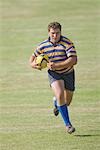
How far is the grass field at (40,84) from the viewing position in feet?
36.9

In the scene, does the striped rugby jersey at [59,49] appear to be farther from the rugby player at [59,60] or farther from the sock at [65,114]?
the sock at [65,114]

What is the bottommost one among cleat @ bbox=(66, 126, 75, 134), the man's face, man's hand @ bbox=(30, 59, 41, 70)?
cleat @ bbox=(66, 126, 75, 134)

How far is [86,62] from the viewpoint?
2016cm

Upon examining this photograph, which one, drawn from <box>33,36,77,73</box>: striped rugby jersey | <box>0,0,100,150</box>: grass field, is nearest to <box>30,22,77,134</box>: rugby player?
<box>33,36,77,73</box>: striped rugby jersey

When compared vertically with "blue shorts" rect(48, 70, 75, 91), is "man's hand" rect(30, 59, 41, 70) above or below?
above

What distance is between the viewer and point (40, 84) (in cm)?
1703

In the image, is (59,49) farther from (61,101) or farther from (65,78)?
(61,101)

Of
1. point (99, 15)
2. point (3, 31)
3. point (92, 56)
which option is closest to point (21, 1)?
point (99, 15)

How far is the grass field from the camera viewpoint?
36.9 ft

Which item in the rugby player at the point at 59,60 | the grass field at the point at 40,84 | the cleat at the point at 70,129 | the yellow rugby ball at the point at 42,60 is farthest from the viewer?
Answer: the yellow rugby ball at the point at 42,60

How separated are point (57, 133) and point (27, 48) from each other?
11.7 metres

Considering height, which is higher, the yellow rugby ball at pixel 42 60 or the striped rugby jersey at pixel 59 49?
the striped rugby jersey at pixel 59 49

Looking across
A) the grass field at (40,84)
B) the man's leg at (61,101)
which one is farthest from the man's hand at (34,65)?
the grass field at (40,84)

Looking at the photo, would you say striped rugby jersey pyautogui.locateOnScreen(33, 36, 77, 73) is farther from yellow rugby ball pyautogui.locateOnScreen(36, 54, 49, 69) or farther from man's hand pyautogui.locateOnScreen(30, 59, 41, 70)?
man's hand pyautogui.locateOnScreen(30, 59, 41, 70)
